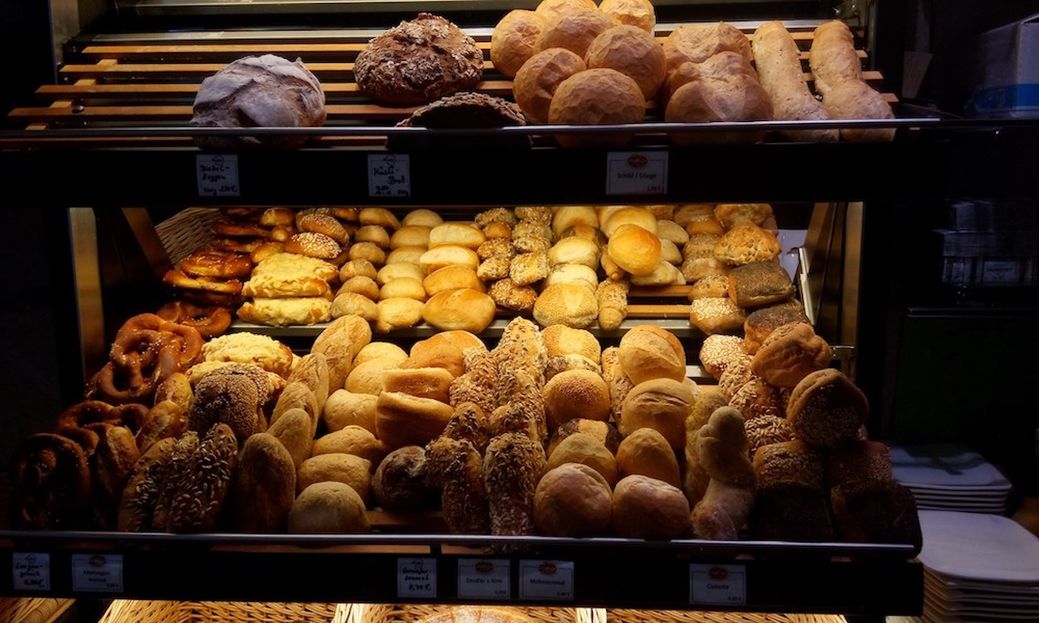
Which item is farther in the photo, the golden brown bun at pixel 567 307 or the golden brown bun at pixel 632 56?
the golden brown bun at pixel 567 307

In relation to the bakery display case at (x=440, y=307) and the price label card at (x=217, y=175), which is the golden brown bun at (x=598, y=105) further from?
the price label card at (x=217, y=175)

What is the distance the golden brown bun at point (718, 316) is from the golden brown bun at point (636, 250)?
17cm

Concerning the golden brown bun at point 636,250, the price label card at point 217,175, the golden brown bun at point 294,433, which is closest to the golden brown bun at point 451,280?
the golden brown bun at point 636,250

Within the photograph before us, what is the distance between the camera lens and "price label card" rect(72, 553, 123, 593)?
1457 mm

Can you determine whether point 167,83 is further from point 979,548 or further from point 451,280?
point 979,548

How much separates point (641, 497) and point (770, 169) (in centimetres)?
61

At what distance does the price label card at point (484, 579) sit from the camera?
55.3 inches

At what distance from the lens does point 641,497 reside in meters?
1.41

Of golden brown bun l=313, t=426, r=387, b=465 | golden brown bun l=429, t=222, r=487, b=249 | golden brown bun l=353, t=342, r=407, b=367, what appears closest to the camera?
golden brown bun l=313, t=426, r=387, b=465

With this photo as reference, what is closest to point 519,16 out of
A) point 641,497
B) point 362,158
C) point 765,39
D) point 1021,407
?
point 765,39

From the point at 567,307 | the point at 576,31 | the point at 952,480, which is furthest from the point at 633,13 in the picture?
the point at 952,480

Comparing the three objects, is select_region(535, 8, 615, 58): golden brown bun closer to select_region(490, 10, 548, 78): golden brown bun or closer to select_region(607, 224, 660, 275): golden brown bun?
select_region(490, 10, 548, 78): golden brown bun

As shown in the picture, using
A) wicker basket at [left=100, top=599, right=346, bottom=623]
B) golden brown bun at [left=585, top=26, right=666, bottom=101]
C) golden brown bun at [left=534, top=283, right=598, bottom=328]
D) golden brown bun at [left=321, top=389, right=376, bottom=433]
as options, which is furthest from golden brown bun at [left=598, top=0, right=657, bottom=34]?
wicker basket at [left=100, top=599, right=346, bottom=623]

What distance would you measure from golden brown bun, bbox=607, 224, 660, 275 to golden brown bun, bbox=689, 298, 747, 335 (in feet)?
0.57
